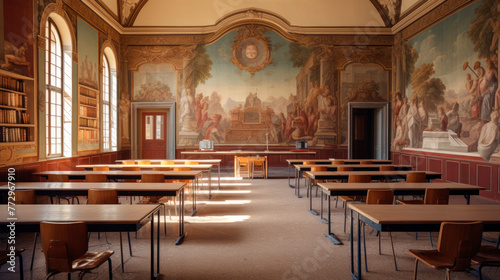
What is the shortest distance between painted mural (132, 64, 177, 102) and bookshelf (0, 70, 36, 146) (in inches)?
271

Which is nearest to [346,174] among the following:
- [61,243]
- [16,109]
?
[61,243]

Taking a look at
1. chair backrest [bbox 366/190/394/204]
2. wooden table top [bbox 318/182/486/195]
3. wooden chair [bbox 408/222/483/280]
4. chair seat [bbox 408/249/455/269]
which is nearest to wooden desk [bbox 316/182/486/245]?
wooden table top [bbox 318/182/486/195]

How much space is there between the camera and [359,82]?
14898 mm

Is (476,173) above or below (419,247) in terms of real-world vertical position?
above

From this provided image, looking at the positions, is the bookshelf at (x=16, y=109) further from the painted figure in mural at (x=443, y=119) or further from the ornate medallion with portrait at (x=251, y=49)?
the painted figure in mural at (x=443, y=119)

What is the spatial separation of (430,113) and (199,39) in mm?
10472

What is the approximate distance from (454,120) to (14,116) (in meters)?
12.5

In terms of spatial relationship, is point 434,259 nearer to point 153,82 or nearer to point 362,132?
point 362,132

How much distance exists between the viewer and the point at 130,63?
1472cm

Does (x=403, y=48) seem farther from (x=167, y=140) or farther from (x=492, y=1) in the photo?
(x=167, y=140)

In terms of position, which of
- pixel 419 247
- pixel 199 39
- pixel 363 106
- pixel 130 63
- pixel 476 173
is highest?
pixel 199 39

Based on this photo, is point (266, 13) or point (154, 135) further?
point (154, 135)

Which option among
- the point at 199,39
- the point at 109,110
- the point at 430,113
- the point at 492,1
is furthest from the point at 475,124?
the point at 109,110

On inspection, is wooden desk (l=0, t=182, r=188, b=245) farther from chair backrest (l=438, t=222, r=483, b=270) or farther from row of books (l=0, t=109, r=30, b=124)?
chair backrest (l=438, t=222, r=483, b=270)
